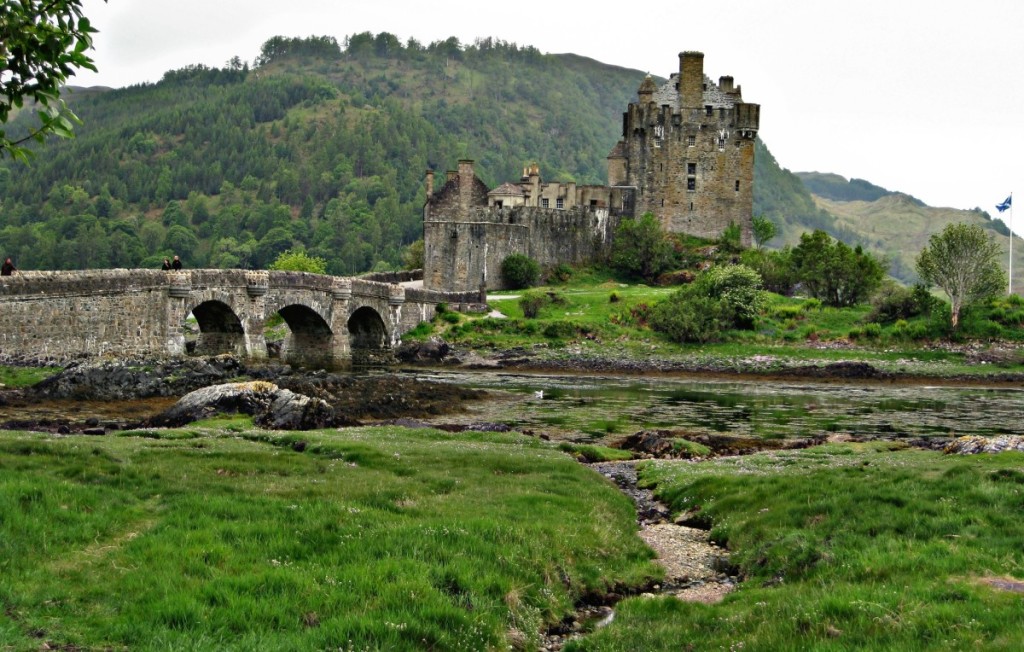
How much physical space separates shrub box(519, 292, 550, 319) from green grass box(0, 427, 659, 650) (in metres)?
63.6

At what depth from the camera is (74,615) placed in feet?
38.4

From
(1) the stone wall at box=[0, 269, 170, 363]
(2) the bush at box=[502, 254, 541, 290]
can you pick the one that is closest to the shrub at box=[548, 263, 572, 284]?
(2) the bush at box=[502, 254, 541, 290]

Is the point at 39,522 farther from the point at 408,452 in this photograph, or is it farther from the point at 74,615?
the point at 408,452

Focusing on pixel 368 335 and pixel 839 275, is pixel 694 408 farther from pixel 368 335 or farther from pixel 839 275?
pixel 839 275

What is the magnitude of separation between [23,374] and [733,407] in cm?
3165

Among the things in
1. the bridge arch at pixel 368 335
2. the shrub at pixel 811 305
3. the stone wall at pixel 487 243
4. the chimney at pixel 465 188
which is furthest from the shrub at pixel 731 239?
the bridge arch at pixel 368 335

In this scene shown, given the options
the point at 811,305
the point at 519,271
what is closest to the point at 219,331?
the point at 519,271

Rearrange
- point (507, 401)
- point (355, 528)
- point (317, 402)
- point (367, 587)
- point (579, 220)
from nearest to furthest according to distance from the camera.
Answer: point (367, 587) < point (355, 528) < point (317, 402) < point (507, 401) < point (579, 220)

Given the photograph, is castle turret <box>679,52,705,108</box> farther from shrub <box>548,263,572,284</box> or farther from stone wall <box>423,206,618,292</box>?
shrub <box>548,263,572,284</box>

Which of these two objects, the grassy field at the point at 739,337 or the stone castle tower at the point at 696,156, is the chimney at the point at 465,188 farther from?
the stone castle tower at the point at 696,156

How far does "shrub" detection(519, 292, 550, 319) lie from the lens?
87.2m

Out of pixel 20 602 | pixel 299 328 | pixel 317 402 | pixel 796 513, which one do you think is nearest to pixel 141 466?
pixel 20 602

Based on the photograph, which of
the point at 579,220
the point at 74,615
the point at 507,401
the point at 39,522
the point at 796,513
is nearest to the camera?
the point at 74,615

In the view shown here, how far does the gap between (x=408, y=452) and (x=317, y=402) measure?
36.9 feet
